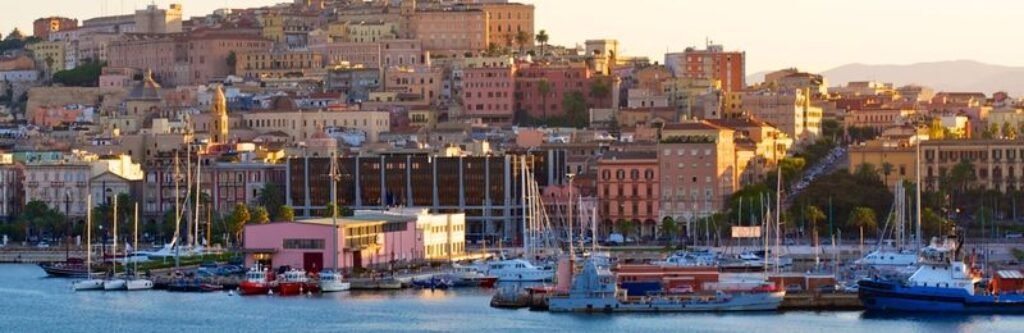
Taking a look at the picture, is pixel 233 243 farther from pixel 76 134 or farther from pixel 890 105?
→ pixel 890 105

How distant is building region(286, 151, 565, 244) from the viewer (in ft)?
261

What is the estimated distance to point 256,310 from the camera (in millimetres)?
56094

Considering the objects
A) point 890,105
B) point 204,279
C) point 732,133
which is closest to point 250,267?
point 204,279

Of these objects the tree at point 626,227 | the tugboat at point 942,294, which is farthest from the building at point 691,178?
the tugboat at point 942,294

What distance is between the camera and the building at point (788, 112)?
92.4 metres

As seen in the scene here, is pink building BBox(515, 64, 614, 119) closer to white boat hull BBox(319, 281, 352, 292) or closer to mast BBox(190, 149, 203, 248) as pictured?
mast BBox(190, 149, 203, 248)

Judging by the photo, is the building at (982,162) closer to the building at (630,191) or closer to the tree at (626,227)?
the building at (630,191)

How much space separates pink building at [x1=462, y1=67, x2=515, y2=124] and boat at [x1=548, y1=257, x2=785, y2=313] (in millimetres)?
43591

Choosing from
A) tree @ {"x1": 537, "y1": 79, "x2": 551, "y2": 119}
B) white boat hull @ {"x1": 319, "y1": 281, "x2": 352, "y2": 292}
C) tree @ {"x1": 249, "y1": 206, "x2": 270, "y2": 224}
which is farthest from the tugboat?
tree @ {"x1": 537, "y1": 79, "x2": 551, "y2": 119}

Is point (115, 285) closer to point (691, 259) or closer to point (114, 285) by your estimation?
point (114, 285)

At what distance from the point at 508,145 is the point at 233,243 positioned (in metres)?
13.4

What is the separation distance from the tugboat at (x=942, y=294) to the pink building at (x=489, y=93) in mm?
44803

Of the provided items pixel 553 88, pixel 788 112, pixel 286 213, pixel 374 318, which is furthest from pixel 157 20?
pixel 374 318

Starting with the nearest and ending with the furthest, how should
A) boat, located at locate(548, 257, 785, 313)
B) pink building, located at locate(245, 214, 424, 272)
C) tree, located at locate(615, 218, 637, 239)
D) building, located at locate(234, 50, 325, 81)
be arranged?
boat, located at locate(548, 257, 785, 313) → pink building, located at locate(245, 214, 424, 272) → tree, located at locate(615, 218, 637, 239) → building, located at locate(234, 50, 325, 81)
